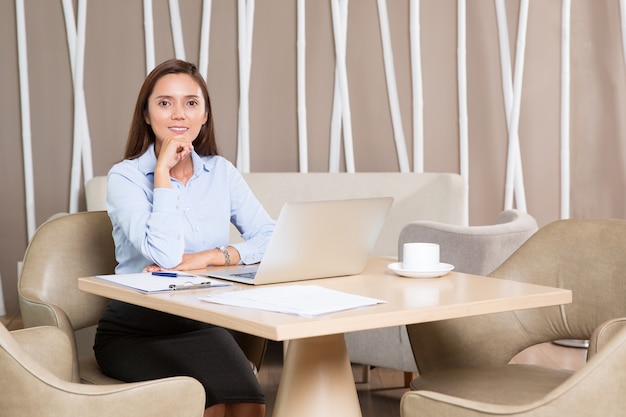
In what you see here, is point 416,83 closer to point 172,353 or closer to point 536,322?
point 536,322

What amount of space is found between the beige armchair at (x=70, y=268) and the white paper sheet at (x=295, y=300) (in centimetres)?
71

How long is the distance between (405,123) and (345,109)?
0.37 metres

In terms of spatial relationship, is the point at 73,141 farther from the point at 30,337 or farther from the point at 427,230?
the point at 30,337

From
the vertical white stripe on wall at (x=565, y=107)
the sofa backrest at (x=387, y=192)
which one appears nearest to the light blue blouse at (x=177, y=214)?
the sofa backrest at (x=387, y=192)

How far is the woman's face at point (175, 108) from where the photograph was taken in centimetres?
231

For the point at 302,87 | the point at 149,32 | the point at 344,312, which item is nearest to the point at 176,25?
the point at 149,32

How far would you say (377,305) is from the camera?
5.21 ft

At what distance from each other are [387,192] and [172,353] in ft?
7.45

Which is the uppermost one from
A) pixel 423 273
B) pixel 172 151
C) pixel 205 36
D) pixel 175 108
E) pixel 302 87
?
pixel 205 36

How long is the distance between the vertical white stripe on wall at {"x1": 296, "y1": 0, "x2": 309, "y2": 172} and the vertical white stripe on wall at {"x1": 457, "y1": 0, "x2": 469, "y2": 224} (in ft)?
2.62

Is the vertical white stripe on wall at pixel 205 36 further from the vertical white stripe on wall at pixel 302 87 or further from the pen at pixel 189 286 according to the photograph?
the pen at pixel 189 286

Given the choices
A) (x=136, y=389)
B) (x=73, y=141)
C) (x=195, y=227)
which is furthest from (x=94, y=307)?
(x=73, y=141)

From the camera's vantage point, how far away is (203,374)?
195 cm

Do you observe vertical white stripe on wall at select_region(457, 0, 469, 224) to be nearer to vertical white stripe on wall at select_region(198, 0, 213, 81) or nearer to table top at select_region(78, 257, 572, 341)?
vertical white stripe on wall at select_region(198, 0, 213, 81)
